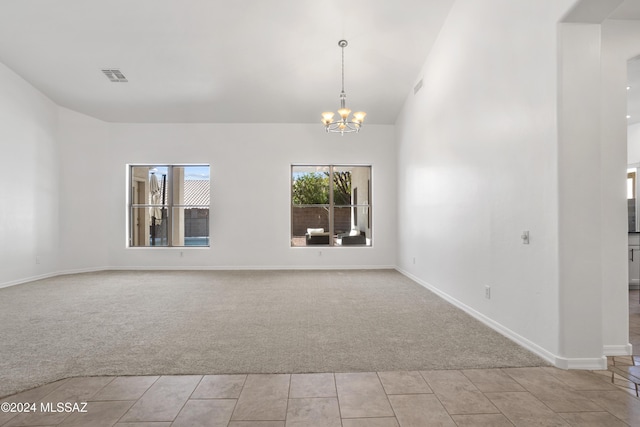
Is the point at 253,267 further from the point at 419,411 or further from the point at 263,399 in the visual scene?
the point at 419,411

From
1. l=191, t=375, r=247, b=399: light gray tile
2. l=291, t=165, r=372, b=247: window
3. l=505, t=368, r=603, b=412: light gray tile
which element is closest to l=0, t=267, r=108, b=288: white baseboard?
l=291, t=165, r=372, b=247: window

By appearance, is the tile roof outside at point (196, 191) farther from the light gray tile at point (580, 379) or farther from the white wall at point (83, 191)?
the light gray tile at point (580, 379)

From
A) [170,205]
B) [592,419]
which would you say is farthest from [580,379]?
[170,205]

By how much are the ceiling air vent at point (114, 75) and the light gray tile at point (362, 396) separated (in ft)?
19.4

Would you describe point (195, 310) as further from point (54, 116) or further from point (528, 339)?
point (54, 116)

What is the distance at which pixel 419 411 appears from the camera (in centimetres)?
192

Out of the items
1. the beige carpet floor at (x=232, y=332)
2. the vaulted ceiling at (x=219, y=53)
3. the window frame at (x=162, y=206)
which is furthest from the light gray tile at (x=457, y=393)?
the window frame at (x=162, y=206)

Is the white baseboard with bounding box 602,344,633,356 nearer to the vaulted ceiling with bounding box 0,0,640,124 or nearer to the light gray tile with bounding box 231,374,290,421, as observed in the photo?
the light gray tile with bounding box 231,374,290,421

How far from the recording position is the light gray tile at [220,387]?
6.88 ft

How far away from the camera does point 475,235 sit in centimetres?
377

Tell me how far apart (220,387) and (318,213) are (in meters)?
5.68

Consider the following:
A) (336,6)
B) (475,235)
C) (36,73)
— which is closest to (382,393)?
(475,235)

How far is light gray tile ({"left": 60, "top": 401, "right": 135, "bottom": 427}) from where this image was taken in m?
1.82

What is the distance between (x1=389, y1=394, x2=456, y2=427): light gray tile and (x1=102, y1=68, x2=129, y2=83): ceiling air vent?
6.27 m
